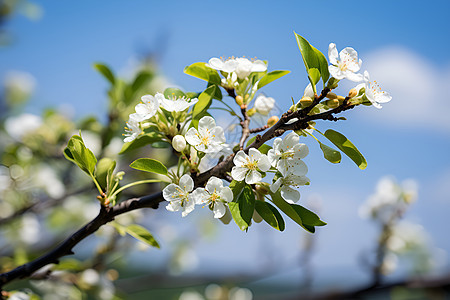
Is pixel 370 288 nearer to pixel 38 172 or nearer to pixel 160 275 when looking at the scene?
pixel 160 275

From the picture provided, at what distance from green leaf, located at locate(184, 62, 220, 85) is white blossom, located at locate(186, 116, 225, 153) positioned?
129 millimetres

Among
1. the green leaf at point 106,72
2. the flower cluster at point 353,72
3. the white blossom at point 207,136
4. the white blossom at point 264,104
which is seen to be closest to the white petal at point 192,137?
the white blossom at point 207,136

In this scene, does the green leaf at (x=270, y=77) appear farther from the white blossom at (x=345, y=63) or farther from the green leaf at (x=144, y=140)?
the green leaf at (x=144, y=140)

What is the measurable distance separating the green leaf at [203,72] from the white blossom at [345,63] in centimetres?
29

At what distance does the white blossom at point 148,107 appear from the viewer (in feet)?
2.75

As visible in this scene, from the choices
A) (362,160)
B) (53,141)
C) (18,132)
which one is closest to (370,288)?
(362,160)

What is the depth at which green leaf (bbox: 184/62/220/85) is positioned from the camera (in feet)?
2.95

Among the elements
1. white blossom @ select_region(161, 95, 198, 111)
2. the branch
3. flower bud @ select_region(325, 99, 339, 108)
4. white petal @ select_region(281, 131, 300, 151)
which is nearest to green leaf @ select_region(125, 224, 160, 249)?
the branch

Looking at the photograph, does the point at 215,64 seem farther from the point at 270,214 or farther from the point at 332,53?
the point at 270,214

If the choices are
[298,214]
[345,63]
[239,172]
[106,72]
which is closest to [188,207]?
[239,172]

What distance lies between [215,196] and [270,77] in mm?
367

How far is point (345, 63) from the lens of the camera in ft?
2.56

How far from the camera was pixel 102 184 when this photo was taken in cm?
93

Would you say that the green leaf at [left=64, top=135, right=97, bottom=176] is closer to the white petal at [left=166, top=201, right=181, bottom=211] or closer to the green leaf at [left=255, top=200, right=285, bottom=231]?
the white petal at [left=166, top=201, right=181, bottom=211]
